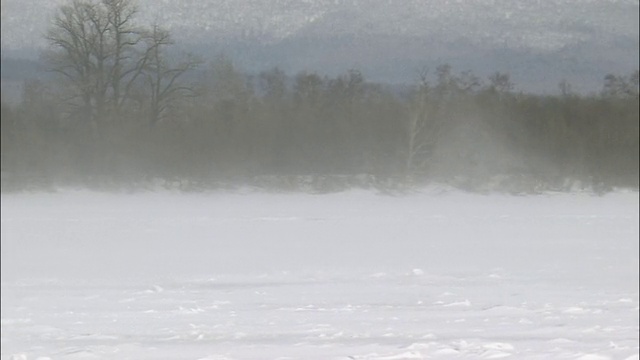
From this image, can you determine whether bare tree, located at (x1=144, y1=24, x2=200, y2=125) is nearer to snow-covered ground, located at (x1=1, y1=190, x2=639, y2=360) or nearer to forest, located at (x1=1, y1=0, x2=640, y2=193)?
forest, located at (x1=1, y1=0, x2=640, y2=193)

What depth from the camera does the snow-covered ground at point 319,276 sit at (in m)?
2.69

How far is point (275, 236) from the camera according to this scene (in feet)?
18.0

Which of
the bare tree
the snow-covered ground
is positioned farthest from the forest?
the snow-covered ground

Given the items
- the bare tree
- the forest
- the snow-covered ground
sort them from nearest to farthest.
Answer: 1. the bare tree
2. the forest
3. the snow-covered ground

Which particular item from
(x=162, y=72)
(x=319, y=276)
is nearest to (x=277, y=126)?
(x=319, y=276)

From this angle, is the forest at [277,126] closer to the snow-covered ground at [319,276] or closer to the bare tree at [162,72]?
the bare tree at [162,72]

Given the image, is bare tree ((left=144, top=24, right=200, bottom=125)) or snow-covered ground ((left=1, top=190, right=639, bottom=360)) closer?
bare tree ((left=144, top=24, right=200, bottom=125))

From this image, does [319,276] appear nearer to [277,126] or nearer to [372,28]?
[277,126]

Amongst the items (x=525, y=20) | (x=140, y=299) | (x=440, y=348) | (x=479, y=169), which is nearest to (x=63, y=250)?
(x=140, y=299)

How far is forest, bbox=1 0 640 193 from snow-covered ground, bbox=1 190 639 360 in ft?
0.95

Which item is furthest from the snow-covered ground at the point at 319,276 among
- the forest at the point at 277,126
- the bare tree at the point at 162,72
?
the bare tree at the point at 162,72

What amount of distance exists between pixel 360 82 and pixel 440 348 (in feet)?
4.85

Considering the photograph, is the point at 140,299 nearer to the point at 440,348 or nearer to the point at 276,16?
the point at 440,348

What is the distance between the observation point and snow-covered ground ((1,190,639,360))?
2691 mm
